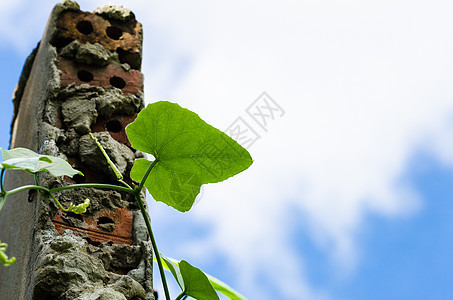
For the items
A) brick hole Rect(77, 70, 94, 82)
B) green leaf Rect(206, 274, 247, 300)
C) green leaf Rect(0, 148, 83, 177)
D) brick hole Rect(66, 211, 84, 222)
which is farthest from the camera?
brick hole Rect(77, 70, 94, 82)

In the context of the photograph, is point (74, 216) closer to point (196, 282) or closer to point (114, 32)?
point (196, 282)

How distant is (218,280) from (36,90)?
845 mm

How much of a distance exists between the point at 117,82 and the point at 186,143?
23.3 inches

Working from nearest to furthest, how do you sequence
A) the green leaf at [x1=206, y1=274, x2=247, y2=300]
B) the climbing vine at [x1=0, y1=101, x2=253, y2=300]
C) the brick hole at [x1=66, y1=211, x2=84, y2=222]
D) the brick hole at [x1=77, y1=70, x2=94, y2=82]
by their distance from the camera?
1. the climbing vine at [x1=0, y1=101, x2=253, y2=300]
2. the brick hole at [x1=66, y1=211, x2=84, y2=222]
3. the green leaf at [x1=206, y1=274, x2=247, y2=300]
4. the brick hole at [x1=77, y1=70, x2=94, y2=82]

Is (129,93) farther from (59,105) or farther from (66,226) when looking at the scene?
(66,226)

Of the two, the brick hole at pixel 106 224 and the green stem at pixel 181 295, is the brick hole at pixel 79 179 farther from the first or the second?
the green stem at pixel 181 295

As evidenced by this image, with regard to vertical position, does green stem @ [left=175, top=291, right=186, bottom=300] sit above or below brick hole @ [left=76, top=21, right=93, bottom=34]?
below

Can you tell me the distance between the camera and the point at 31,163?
0.87 metres

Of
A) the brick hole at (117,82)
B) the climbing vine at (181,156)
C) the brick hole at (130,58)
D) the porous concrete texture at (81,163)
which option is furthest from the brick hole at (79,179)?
the brick hole at (130,58)

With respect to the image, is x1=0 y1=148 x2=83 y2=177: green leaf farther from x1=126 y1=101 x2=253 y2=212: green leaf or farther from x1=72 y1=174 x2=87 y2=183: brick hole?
x1=72 y1=174 x2=87 y2=183: brick hole

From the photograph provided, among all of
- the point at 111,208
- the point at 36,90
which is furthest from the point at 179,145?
the point at 36,90

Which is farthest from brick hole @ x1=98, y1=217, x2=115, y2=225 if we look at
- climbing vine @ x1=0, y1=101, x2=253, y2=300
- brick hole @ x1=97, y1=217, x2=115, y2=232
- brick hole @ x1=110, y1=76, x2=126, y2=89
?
brick hole @ x1=110, y1=76, x2=126, y2=89

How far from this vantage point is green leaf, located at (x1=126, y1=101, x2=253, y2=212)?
999mm

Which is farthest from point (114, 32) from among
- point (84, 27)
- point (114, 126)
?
point (114, 126)
